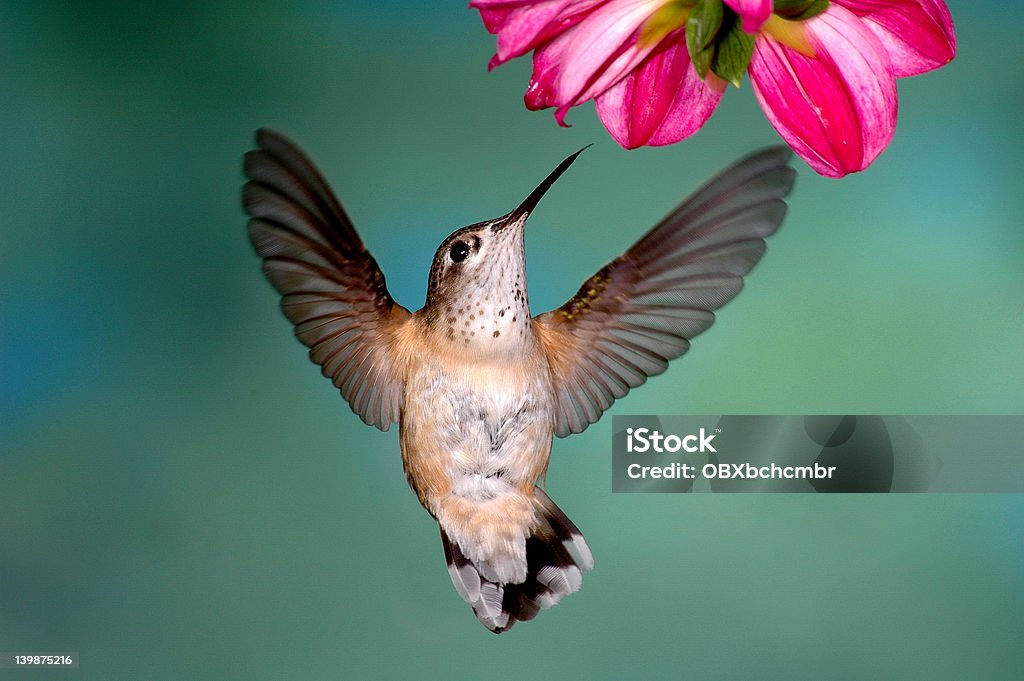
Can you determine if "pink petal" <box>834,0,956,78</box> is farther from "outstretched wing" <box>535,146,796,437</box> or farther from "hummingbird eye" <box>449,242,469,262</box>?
"hummingbird eye" <box>449,242,469,262</box>

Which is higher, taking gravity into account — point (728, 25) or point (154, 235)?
point (728, 25)

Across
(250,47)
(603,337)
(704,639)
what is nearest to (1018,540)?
(704,639)

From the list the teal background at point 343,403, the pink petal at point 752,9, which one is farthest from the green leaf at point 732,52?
the teal background at point 343,403

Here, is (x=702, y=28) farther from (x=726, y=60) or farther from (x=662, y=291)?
(x=662, y=291)

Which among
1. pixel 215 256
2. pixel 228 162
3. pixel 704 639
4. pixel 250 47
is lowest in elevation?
pixel 704 639

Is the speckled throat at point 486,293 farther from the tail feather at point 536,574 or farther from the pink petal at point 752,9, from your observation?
the pink petal at point 752,9

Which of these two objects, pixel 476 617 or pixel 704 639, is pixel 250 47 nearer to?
pixel 476 617
